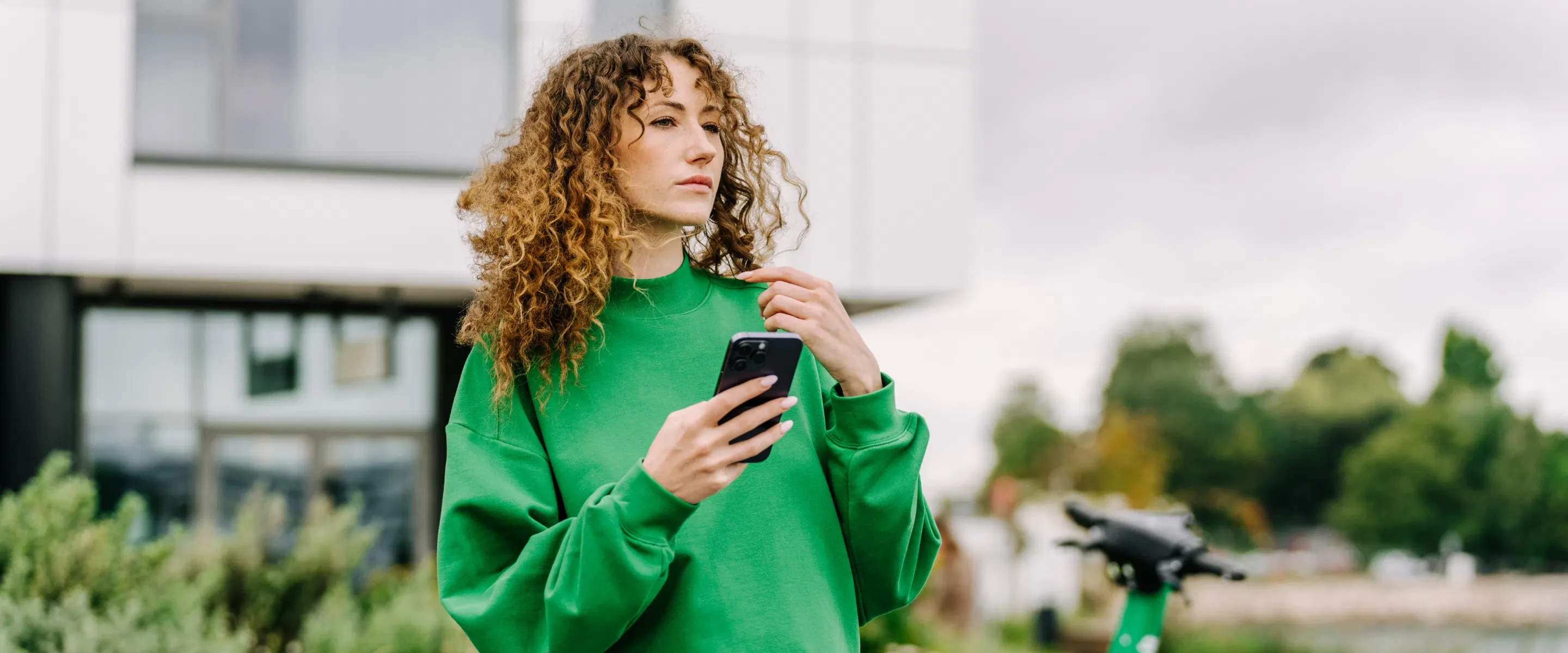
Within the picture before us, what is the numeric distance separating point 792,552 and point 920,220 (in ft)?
31.5

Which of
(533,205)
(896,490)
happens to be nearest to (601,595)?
(896,490)

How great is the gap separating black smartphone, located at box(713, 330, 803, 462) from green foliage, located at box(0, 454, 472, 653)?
12.2 ft

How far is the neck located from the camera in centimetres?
178

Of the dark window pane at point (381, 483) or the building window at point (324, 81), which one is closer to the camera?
the building window at point (324, 81)

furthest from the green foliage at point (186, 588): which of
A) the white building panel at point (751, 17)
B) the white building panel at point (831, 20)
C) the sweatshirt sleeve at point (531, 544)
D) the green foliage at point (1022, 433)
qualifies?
the green foliage at point (1022, 433)

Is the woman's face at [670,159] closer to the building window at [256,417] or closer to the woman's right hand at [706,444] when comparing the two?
the woman's right hand at [706,444]

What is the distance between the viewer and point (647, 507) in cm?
146

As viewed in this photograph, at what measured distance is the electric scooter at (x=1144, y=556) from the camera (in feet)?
12.2

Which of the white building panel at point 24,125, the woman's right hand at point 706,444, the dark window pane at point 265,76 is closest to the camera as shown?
the woman's right hand at point 706,444

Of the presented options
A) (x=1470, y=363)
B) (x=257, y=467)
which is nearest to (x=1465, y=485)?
(x=1470, y=363)

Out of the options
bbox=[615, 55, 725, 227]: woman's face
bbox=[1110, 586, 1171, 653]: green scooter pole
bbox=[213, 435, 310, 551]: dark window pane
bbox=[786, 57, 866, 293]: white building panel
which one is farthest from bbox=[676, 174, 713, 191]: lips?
bbox=[213, 435, 310, 551]: dark window pane

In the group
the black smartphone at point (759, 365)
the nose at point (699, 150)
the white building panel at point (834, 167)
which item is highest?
the white building panel at point (834, 167)

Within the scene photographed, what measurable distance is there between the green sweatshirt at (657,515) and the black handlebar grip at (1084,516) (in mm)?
2141

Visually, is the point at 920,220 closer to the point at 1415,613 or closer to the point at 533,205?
the point at 533,205
